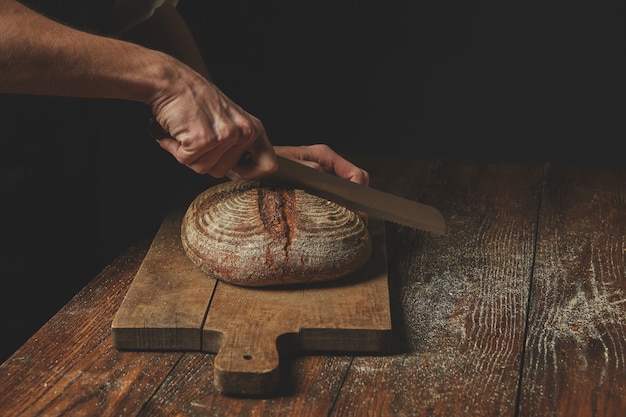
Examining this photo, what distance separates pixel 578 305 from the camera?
5.69 ft

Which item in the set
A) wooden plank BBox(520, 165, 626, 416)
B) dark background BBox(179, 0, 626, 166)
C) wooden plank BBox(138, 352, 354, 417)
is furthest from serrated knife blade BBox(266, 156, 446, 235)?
dark background BBox(179, 0, 626, 166)

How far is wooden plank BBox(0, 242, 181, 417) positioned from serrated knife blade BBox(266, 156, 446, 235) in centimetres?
44

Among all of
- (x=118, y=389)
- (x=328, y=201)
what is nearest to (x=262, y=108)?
(x=328, y=201)

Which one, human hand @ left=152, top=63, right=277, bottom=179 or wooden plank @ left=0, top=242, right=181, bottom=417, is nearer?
wooden plank @ left=0, top=242, right=181, bottom=417

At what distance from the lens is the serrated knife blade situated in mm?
1828

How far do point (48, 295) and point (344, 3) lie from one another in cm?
186

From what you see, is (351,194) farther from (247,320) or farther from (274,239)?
(247,320)

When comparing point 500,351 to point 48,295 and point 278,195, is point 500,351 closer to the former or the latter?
point 278,195

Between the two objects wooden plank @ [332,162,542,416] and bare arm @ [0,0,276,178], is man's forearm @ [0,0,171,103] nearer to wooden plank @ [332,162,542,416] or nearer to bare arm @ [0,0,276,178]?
bare arm @ [0,0,276,178]

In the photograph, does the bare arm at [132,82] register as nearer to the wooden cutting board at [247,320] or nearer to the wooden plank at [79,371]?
the wooden cutting board at [247,320]

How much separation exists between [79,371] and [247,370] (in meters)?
0.29

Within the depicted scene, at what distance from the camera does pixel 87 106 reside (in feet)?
7.16

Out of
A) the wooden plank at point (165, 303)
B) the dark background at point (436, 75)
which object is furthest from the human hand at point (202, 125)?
the dark background at point (436, 75)

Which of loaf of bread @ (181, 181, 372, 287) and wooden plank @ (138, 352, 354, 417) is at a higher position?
loaf of bread @ (181, 181, 372, 287)
